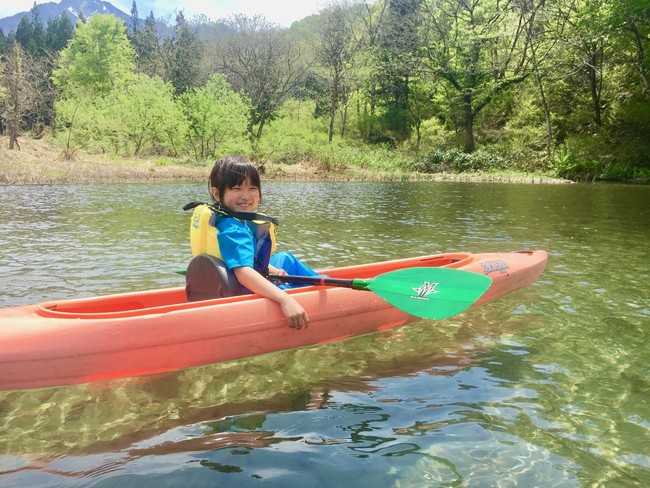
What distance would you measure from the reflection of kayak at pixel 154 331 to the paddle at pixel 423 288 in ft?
0.54

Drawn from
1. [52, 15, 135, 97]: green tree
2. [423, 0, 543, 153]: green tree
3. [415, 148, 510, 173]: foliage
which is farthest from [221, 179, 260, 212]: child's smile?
[52, 15, 135, 97]: green tree

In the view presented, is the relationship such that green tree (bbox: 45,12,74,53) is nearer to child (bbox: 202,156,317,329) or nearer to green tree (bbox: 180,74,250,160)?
green tree (bbox: 180,74,250,160)

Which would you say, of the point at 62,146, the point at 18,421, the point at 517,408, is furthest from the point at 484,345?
the point at 62,146

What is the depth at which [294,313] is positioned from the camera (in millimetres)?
3379

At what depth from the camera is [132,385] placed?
10.7ft

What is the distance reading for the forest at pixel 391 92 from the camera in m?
23.1

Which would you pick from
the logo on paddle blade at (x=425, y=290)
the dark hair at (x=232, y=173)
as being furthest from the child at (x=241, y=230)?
the logo on paddle blade at (x=425, y=290)

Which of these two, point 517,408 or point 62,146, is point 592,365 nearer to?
point 517,408

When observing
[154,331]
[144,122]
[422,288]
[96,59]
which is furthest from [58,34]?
[422,288]

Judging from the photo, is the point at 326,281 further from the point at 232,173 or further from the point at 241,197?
the point at 232,173

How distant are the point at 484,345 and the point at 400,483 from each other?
191 cm

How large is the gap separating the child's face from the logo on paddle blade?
4.05 feet

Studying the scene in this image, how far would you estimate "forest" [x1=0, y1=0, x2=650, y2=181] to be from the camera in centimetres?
2311

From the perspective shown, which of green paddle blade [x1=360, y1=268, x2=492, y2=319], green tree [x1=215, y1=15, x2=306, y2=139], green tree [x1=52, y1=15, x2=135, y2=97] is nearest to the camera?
green paddle blade [x1=360, y1=268, x2=492, y2=319]
